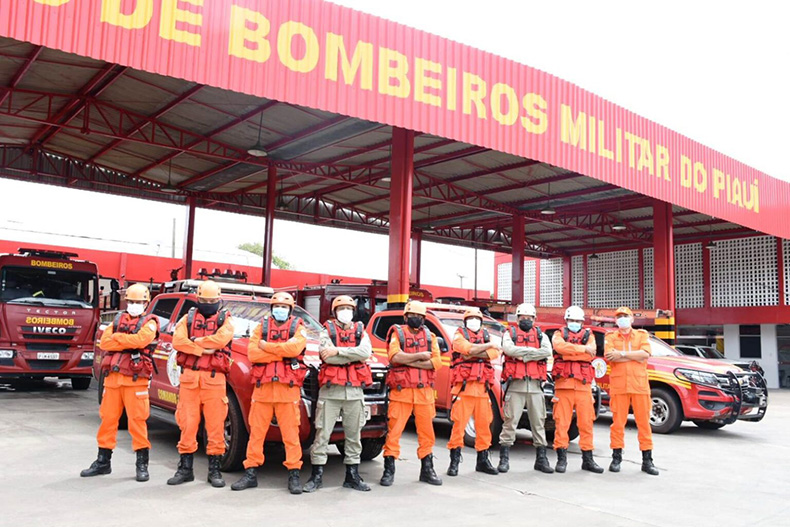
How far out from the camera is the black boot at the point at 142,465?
20.1ft

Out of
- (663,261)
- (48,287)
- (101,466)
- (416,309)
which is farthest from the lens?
(663,261)

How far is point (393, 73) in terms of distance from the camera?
1115 centimetres

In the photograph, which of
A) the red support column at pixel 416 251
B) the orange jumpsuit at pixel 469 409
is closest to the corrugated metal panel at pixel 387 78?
the orange jumpsuit at pixel 469 409

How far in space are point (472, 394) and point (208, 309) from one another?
2915 millimetres

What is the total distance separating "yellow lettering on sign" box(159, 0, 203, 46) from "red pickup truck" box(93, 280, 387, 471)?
3454 millimetres

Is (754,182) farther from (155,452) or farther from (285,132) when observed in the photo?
(155,452)

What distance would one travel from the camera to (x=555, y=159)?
44.7 feet

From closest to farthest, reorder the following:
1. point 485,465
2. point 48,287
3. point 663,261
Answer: point 485,465
point 48,287
point 663,261

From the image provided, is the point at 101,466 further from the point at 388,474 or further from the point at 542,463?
the point at 542,463

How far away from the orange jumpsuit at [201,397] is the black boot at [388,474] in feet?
5.18

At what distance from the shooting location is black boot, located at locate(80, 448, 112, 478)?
625 centimetres

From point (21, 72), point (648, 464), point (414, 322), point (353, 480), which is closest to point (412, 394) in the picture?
point (414, 322)

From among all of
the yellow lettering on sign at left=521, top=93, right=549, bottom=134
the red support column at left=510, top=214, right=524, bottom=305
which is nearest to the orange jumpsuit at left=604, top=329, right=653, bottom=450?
the yellow lettering on sign at left=521, top=93, right=549, bottom=134

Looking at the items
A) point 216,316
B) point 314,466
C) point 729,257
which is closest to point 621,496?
point 314,466
